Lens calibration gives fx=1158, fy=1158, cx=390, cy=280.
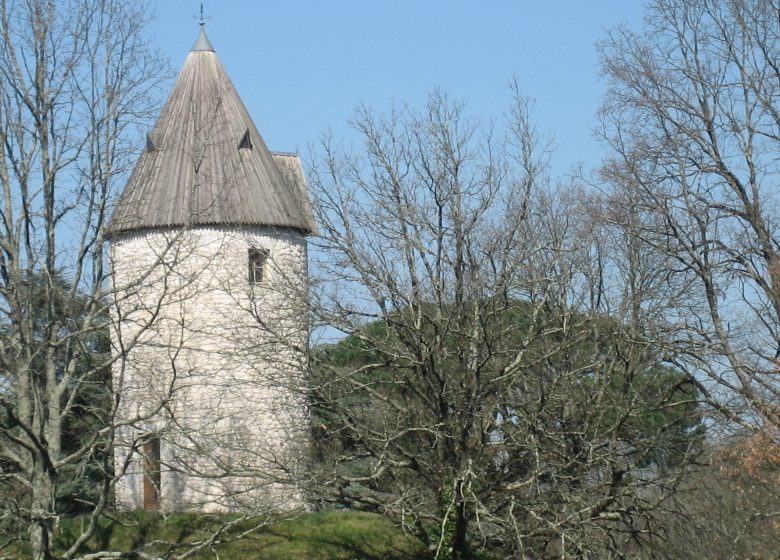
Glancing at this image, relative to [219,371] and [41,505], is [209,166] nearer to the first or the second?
[219,371]

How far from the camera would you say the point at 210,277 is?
2594cm

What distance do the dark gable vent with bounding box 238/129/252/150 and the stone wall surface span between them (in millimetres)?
2303

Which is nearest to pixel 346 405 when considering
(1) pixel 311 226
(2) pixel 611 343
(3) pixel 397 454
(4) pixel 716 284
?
(3) pixel 397 454

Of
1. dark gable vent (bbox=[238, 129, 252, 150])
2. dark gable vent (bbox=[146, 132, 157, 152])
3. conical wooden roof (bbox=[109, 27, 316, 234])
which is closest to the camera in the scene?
conical wooden roof (bbox=[109, 27, 316, 234])

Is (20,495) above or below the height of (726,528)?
above

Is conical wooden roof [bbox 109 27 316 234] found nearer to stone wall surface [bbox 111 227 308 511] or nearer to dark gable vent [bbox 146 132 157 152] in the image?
dark gable vent [bbox 146 132 157 152]

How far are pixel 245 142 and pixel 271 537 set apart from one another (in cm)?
978

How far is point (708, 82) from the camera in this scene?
19.7 metres

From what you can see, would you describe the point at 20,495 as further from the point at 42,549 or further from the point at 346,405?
the point at 346,405

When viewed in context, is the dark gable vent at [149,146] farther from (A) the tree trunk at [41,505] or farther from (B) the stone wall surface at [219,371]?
(A) the tree trunk at [41,505]

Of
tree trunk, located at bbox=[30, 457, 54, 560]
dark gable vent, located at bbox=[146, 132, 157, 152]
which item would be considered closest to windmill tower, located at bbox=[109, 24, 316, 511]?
dark gable vent, located at bbox=[146, 132, 157, 152]

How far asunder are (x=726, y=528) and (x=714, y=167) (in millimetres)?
9754

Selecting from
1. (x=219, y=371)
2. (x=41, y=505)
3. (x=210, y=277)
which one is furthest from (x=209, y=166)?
(x=41, y=505)

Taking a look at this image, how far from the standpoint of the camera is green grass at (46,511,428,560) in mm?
21266
